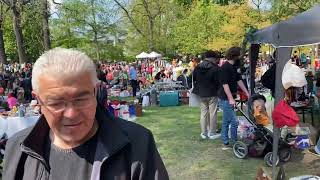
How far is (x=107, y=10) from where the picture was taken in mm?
46062

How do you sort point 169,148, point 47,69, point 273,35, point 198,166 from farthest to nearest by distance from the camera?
point 169,148
point 198,166
point 273,35
point 47,69

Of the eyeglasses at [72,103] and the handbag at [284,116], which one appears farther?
the handbag at [284,116]

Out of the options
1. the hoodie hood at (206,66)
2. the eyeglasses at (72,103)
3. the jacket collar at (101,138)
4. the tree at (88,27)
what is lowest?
the jacket collar at (101,138)

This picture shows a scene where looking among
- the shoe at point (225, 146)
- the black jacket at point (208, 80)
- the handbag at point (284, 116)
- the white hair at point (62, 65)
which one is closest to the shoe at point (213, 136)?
the shoe at point (225, 146)

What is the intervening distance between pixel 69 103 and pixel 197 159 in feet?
18.8

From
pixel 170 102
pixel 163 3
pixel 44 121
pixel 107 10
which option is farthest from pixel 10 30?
pixel 44 121

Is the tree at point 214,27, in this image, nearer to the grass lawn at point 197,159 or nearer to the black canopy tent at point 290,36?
the grass lawn at point 197,159

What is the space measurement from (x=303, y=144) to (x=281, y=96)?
1.93m

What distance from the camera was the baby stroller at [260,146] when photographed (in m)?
6.67

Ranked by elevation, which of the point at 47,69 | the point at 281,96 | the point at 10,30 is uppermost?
the point at 10,30

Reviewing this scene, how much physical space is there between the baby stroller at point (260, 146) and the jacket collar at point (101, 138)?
520cm

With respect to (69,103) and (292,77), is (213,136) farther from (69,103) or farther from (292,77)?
(69,103)

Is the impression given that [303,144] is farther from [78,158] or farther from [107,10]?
[107,10]

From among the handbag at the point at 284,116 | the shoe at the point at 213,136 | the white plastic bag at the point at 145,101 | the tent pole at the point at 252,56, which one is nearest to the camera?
the handbag at the point at 284,116
